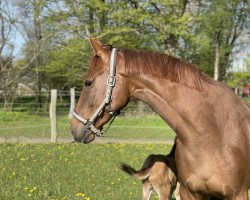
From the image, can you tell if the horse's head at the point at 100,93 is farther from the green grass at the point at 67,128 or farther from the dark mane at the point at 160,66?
the green grass at the point at 67,128

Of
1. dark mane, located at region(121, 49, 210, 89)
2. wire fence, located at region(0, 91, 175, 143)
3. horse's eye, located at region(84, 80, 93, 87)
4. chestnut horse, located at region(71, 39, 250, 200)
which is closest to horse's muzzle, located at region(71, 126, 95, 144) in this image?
chestnut horse, located at region(71, 39, 250, 200)

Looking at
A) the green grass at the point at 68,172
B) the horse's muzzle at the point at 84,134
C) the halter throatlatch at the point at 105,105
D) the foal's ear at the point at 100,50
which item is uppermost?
the foal's ear at the point at 100,50

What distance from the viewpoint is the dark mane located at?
3.51 metres

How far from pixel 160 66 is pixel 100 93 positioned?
1.77 ft

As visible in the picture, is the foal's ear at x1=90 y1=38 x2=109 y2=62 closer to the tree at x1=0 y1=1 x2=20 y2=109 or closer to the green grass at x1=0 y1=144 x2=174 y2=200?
the green grass at x1=0 y1=144 x2=174 y2=200

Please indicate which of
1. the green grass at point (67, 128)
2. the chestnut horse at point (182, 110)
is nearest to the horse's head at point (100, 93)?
the chestnut horse at point (182, 110)

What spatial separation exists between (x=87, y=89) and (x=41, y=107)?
23530 millimetres

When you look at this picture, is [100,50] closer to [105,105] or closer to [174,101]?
[105,105]

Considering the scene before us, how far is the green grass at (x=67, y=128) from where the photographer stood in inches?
620

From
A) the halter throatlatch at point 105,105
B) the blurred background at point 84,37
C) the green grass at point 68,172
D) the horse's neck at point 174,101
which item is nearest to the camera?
the halter throatlatch at point 105,105

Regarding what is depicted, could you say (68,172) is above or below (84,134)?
below

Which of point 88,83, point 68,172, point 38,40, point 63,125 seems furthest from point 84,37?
point 88,83

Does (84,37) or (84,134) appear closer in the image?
(84,134)

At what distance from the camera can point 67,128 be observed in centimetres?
1809
